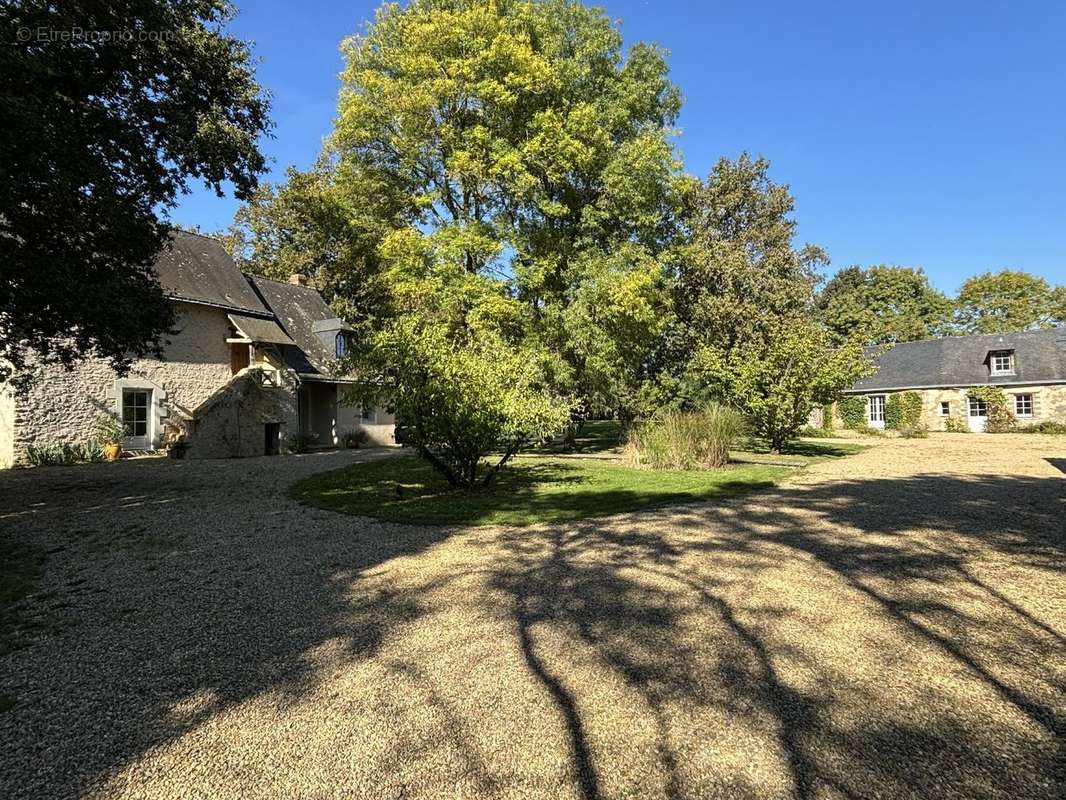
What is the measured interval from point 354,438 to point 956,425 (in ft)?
96.5

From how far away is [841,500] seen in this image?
808 centimetres

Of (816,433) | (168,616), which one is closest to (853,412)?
(816,433)

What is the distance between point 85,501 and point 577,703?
9.41 m

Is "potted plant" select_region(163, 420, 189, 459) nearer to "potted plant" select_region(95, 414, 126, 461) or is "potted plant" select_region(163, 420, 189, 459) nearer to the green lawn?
"potted plant" select_region(95, 414, 126, 461)

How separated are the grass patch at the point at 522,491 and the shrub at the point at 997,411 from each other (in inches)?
883

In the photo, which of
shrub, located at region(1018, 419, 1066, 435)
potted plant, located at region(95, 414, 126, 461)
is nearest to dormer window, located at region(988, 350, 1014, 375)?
shrub, located at region(1018, 419, 1066, 435)

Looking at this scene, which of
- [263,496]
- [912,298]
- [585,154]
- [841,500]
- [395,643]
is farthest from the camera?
[912,298]

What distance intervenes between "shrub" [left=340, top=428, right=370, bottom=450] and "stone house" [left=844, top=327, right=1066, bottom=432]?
22.0 m

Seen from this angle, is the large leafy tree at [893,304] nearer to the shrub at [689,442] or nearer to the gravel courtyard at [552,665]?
the shrub at [689,442]

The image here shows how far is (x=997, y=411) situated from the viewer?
27.6 meters

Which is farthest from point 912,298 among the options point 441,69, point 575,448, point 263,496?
point 263,496

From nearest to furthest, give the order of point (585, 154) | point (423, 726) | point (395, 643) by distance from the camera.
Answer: point (423, 726) < point (395, 643) < point (585, 154)

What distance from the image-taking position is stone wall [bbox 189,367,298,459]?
16406 millimetres

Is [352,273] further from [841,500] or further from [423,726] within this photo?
[423,726]
